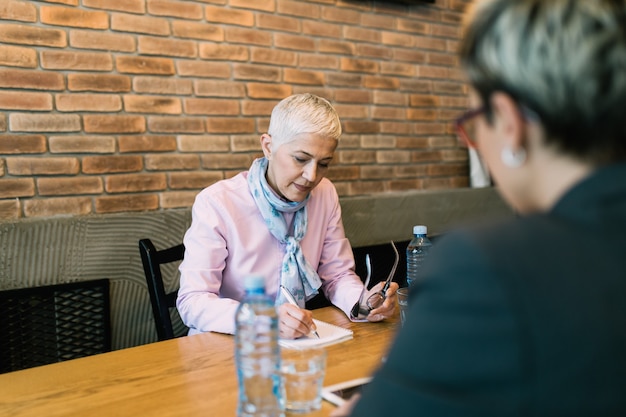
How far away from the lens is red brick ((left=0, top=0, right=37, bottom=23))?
2.05m

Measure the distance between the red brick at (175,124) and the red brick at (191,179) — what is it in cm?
18

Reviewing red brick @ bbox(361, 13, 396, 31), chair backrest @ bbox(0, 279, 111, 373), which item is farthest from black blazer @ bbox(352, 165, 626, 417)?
red brick @ bbox(361, 13, 396, 31)

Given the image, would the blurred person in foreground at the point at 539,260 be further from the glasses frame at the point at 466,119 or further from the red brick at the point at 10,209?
the red brick at the point at 10,209

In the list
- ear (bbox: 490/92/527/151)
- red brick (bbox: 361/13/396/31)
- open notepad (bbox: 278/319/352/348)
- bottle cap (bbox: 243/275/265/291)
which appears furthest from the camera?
red brick (bbox: 361/13/396/31)

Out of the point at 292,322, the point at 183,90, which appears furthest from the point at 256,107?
Answer: the point at 292,322

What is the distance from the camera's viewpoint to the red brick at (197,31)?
241 cm

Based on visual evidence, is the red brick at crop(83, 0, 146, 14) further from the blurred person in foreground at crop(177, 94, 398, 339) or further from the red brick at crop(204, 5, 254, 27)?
the blurred person in foreground at crop(177, 94, 398, 339)

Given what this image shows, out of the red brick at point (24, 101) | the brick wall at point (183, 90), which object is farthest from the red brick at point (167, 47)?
the red brick at point (24, 101)

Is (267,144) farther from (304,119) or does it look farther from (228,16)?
(228,16)

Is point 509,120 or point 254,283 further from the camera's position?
point 254,283

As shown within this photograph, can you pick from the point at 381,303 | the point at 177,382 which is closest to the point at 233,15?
the point at 381,303

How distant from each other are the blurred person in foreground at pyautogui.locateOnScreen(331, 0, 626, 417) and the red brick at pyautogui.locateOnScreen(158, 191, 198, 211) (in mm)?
1921

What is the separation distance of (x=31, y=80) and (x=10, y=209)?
0.48m

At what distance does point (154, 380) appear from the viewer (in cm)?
117
